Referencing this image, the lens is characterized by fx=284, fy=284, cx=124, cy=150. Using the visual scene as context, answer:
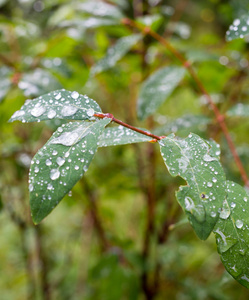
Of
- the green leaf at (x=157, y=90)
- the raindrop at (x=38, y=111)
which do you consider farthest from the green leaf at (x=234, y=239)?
the green leaf at (x=157, y=90)

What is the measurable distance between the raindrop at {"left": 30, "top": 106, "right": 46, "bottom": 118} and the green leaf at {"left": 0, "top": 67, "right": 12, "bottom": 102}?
1.09ft

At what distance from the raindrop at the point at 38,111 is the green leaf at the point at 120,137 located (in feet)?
0.27

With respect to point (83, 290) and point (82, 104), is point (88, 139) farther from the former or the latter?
point (83, 290)

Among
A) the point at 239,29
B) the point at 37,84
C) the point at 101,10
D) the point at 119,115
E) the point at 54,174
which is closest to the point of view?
the point at 54,174

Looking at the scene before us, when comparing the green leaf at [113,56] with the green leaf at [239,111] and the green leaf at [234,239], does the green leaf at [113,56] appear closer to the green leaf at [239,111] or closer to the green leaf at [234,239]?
the green leaf at [239,111]

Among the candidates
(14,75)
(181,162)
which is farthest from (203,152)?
(14,75)

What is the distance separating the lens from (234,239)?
33cm

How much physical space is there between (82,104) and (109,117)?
0.13 feet

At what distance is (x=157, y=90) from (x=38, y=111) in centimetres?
40

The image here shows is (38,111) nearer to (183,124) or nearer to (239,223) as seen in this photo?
(239,223)

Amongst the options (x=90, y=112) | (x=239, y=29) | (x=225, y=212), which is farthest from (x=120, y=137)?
(x=239, y=29)

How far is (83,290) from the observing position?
1299mm

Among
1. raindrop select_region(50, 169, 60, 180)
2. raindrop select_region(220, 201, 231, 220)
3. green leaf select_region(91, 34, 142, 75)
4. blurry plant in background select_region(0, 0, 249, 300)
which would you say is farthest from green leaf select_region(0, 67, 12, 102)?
raindrop select_region(220, 201, 231, 220)

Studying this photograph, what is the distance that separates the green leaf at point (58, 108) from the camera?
0.36 m
